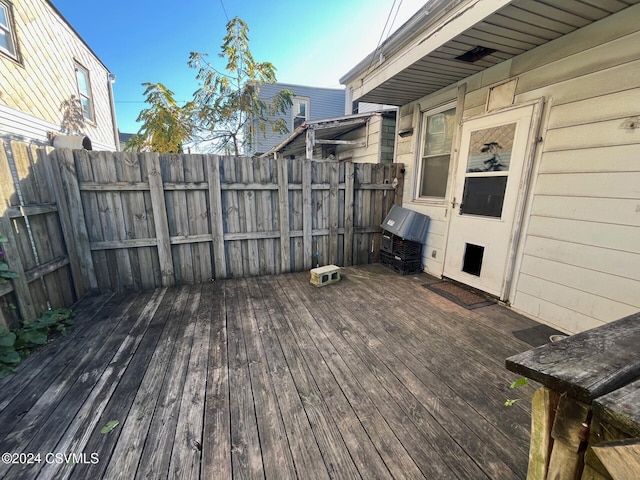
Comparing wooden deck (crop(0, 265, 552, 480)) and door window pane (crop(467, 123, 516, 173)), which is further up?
door window pane (crop(467, 123, 516, 173))

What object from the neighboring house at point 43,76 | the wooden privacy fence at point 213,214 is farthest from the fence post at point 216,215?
the neighboring house at point 43,76

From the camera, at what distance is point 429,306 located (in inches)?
113

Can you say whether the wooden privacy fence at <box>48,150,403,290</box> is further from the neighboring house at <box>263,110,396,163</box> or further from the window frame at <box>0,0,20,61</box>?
the window frame at <box>0,0,20,61</box>

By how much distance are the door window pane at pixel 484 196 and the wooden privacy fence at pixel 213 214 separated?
126cm

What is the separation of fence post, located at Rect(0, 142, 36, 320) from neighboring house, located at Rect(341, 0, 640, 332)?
387 cm

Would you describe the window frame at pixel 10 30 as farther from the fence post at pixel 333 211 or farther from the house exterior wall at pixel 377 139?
the house exterior wall at pixel 377 139

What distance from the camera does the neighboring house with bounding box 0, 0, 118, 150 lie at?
420 cm

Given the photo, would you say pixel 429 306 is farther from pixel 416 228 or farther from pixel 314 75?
pixel 314 75

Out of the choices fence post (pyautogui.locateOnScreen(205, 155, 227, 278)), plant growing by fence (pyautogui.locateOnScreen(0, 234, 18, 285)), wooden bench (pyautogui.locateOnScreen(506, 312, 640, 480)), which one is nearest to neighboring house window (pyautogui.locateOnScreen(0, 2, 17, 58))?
fence post (pyautogui.locateOnScreen(205, 155, 227, 278))

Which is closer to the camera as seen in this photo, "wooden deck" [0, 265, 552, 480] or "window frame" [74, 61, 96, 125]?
"wooden deck" [0, 265, 552, 480]

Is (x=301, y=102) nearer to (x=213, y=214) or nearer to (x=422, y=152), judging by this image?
(x=422, y=152)

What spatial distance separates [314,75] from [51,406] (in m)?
12.1

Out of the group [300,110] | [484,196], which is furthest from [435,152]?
[300,110]

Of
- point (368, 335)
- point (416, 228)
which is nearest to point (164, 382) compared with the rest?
point (368, 335)
